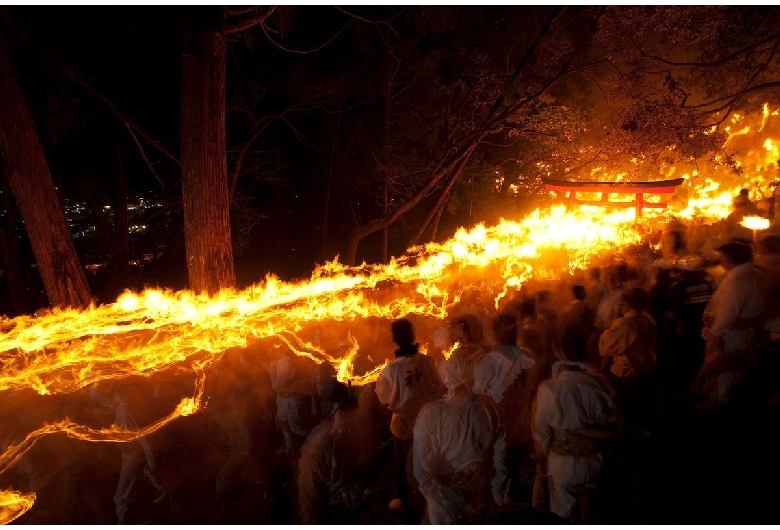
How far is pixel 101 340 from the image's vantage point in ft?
16.7

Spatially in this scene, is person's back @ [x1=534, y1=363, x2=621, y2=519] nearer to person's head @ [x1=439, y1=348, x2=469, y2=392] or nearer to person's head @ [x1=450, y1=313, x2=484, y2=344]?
person's head @ [x1=439, y1=348, x2=469, y2=392]

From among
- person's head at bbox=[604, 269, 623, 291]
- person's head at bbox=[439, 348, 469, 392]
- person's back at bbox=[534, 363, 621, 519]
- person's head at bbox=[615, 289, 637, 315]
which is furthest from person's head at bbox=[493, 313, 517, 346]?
person's head at bbox=[604, 269, 623, 291]

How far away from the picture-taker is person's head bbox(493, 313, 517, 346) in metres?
5.13

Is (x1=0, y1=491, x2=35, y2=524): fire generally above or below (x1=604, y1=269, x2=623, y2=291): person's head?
below

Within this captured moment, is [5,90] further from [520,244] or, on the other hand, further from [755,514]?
[520,244]

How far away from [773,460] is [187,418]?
7.91m

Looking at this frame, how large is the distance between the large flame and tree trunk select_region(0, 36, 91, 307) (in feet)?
1.94

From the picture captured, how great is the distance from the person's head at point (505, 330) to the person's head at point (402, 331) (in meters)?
1.10

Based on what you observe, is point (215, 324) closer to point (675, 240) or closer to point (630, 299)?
point (630, 299)

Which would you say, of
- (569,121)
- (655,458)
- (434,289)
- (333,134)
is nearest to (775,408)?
(655,458)

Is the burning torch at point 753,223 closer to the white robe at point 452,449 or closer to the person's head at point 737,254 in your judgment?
the person's head at point 737,254

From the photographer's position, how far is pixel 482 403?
157 inches

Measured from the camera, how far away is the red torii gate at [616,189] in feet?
54.4

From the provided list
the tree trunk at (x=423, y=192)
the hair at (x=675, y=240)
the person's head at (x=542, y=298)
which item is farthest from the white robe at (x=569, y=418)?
the tree trunk at (x=423, y=192)
